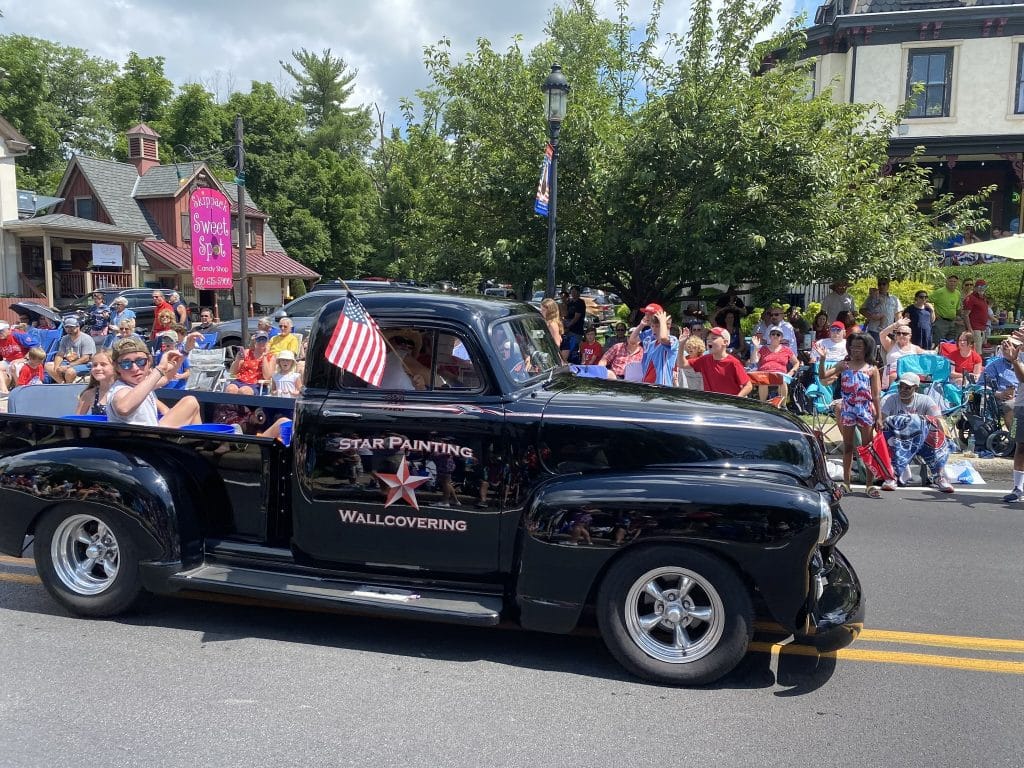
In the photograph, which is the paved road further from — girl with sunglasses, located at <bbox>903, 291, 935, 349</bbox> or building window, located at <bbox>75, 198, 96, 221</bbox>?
building window, located at <bbox>75, 198, 96, 221</bbox>

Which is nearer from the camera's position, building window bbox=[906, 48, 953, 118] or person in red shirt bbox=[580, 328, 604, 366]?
person in red shirt bbox=[580, 328, 604, 366]

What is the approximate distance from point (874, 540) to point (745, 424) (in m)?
3.07

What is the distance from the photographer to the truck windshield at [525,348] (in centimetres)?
459

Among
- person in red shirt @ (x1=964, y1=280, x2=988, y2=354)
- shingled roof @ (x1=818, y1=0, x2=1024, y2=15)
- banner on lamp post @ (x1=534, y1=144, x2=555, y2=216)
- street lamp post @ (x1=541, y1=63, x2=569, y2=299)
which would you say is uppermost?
shingled roof @ (x1=818, y1=0, x2=1024, y2=15)

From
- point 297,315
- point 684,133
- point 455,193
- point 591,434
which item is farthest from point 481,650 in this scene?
point 297,315

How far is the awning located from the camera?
3812 centimetres

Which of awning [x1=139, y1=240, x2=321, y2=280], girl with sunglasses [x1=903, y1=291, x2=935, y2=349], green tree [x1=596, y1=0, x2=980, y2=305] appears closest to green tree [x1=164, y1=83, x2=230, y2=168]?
awning [x1=139, y1=240, x2=321, y2=280]

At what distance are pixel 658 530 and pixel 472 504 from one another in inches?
38.7

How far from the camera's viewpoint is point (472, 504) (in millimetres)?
4352

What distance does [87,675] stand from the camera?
13.6 ft

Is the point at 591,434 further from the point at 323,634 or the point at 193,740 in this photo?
the point at 193,740

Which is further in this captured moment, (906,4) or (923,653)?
(906,4)

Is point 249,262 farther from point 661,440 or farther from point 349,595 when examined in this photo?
point 661,440

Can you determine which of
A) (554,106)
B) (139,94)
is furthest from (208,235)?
(139,94)
